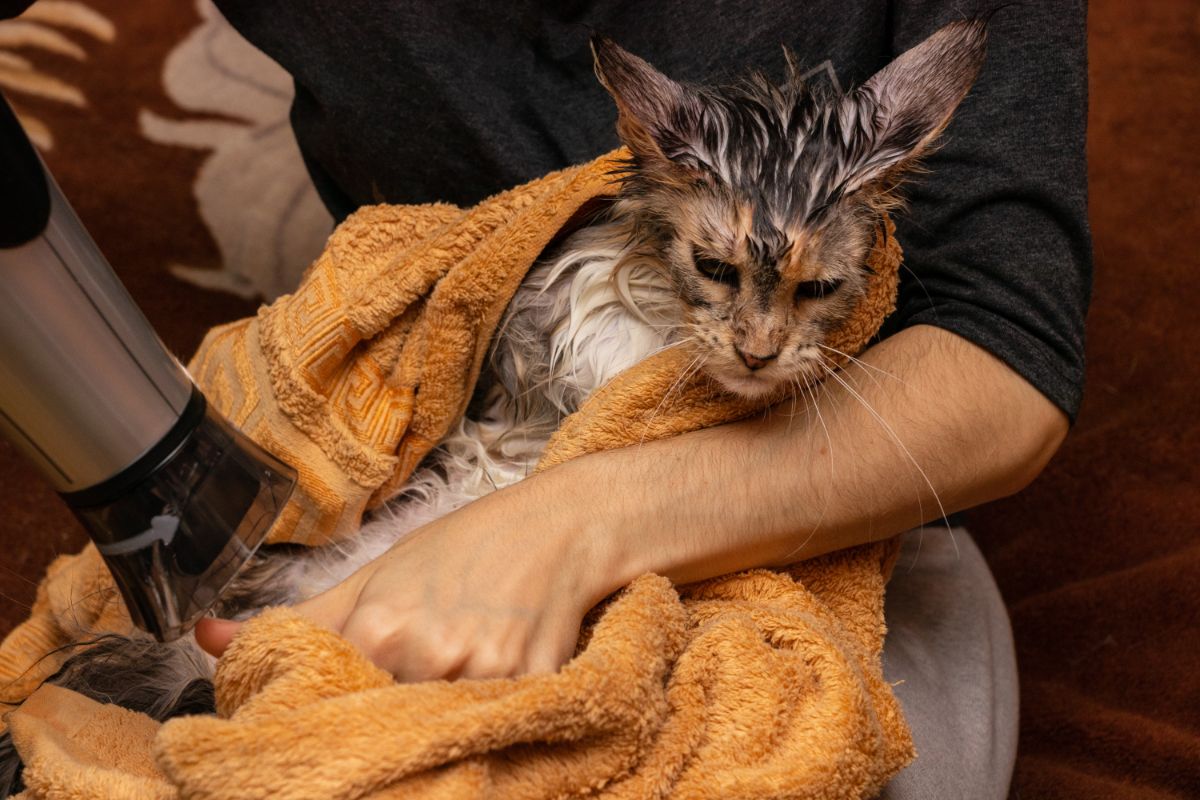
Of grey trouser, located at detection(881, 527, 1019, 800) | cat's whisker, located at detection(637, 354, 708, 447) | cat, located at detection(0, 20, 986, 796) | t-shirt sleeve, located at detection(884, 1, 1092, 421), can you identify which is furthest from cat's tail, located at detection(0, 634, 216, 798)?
t-shirt sleeve, located at detection(884, 1, 1092, 421)

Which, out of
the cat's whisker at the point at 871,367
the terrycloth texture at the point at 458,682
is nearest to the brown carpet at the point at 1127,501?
the terrycloth texture at the point at 458,682

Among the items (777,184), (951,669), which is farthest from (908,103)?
(951,669)

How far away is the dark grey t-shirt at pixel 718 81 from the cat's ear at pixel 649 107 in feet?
0.89

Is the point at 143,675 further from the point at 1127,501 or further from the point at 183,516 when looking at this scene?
the point at 1127,501

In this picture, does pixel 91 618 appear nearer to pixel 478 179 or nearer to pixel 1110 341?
pixel 478 179

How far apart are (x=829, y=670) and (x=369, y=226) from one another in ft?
2.47

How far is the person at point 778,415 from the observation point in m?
0.94

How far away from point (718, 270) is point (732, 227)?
0.16 ft

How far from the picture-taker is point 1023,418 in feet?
3.37

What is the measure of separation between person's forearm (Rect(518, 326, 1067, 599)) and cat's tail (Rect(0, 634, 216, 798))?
1.36ft

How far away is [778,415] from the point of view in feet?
3.40

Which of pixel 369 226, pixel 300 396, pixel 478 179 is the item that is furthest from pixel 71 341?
pixel 478 179

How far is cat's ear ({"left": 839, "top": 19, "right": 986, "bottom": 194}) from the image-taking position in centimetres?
90

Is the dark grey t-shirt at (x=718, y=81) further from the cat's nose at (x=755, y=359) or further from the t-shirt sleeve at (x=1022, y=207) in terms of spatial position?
the cat's nose at (x=755, y=359)
